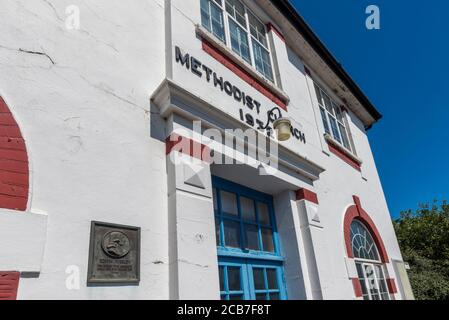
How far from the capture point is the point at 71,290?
7.14 ft

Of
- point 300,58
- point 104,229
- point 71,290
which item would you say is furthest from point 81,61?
point 300,58

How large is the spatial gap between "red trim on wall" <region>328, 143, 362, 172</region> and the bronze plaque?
5.43 metres

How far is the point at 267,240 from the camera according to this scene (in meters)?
4.59

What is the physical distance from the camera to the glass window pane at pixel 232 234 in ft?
12.9

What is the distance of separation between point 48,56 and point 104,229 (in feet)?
5.20

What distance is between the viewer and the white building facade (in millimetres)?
2252

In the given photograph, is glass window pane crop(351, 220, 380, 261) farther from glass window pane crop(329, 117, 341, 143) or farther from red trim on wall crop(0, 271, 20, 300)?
red trim on wall crop(0, 271, 20, 300)

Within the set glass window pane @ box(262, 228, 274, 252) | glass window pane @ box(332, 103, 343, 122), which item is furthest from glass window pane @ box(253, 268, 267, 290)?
glass window pane @ box(332, 103, 343, 122)

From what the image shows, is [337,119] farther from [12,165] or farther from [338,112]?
[12,165]

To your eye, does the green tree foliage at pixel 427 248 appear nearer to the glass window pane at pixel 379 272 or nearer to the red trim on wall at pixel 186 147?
the glass window pane at pixel 379 272

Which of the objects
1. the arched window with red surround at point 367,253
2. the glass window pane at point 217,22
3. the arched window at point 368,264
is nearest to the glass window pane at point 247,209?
the arched window with red surround at point 367,253

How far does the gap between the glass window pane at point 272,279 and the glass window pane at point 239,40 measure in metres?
3.48

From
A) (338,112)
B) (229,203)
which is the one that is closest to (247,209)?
(229,203)

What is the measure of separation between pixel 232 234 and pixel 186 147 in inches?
55.6
